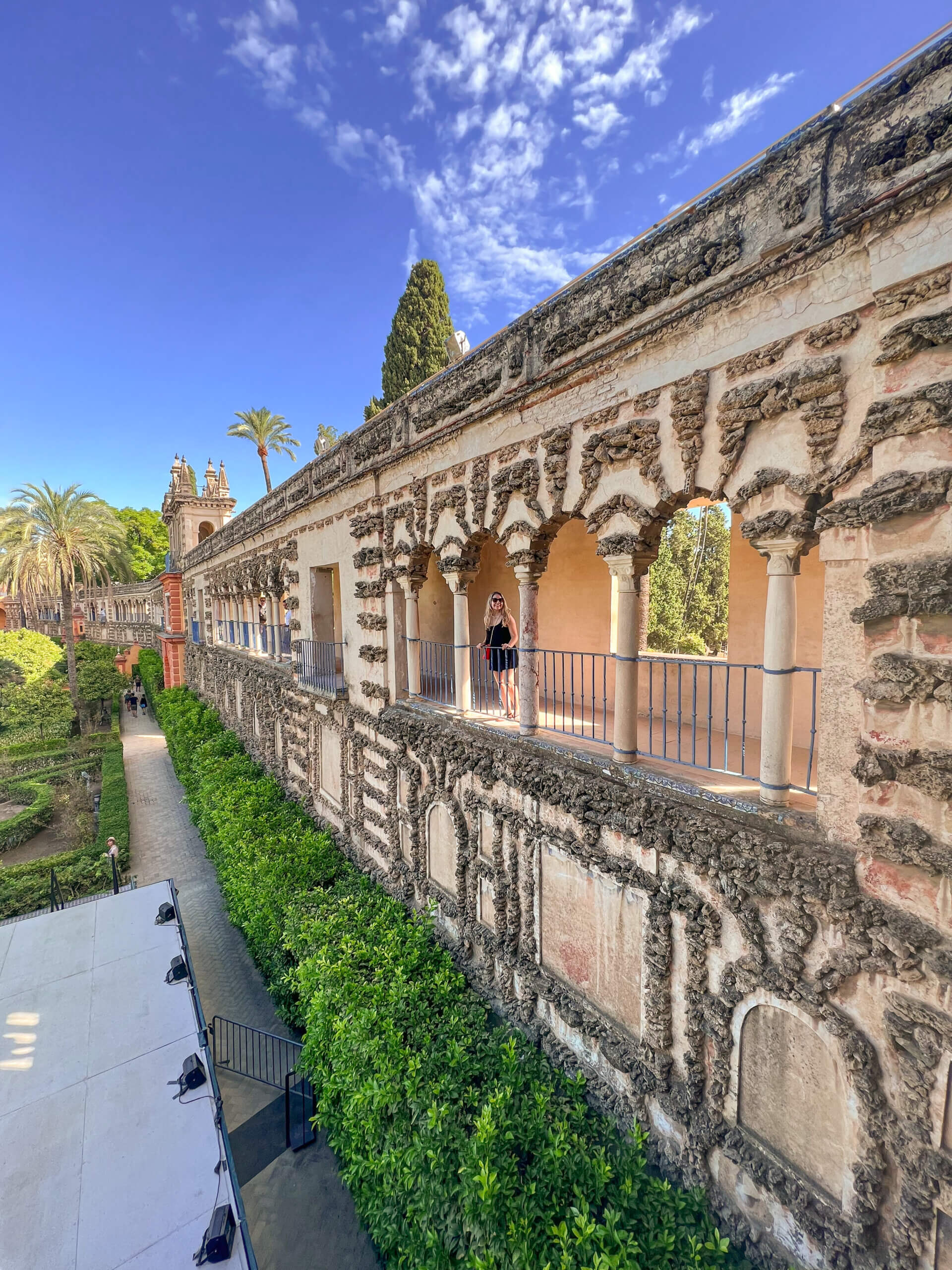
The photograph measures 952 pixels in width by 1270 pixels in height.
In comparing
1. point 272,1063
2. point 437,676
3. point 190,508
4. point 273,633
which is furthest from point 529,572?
point 190,508

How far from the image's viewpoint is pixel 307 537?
458 inches

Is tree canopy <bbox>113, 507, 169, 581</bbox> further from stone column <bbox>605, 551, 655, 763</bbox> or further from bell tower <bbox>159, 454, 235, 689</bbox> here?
stone column <bbox>605, 551, 655, 763</bbox>

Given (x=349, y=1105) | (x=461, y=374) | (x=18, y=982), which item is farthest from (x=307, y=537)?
(x=349, y=1105)

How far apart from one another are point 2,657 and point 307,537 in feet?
70.2

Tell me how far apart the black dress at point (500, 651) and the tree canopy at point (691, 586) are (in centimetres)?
1581

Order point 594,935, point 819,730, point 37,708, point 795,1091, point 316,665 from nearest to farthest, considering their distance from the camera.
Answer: point 819,730
point 795,1091
point 594,935
point 316,665
point 37,708

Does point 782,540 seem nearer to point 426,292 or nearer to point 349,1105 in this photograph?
point 349,1105

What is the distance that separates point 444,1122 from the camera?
14.8 ft

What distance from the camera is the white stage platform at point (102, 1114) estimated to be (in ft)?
14.4

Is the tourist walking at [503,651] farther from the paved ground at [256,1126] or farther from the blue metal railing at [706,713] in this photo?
the paved ground at [256,1126]

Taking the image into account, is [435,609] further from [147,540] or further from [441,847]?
[147,540]

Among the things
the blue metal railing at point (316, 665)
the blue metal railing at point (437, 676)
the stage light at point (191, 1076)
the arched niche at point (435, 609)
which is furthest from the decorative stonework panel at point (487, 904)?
the arched niche at point (435, 609)

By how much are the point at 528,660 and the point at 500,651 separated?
52.7 inches

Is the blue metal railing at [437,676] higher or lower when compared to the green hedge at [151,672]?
higher
